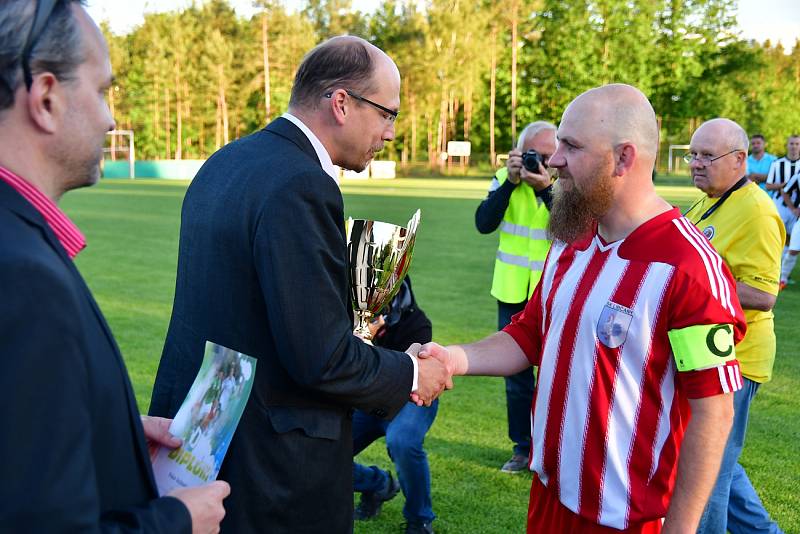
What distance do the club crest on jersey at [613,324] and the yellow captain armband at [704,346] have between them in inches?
6.8

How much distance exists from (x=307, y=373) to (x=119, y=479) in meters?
0.88

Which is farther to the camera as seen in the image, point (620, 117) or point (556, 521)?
point (556, 521)

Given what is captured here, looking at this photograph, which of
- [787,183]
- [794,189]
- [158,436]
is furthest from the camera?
[787,183]

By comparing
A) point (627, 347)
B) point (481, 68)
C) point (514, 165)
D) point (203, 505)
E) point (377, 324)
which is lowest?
point (377, 324)

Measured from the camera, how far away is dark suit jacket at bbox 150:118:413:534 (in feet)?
7.45

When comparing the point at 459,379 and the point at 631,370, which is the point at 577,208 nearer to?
the point at 631,370

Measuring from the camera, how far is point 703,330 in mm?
2297

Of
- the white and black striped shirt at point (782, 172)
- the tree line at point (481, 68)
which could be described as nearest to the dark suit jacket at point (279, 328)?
the white and black striped shirt at point (782, 172)

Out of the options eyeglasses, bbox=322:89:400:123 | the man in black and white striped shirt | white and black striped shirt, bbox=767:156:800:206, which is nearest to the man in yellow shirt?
eyeglasses, bbox=322:89:400:123

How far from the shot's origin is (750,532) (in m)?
4.12

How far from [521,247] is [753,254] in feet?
6.57

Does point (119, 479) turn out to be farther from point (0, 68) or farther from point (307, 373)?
point (307, 373)

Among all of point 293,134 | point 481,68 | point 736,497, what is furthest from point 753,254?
point 481,68

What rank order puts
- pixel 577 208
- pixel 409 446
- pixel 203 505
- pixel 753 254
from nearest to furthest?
1. pixel 203 505
2. pixel 577 208
3. pixel 753 254
4. pixel 409 446
